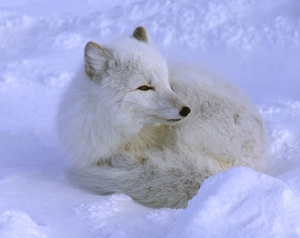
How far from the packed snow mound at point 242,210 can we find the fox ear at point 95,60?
1241 mm

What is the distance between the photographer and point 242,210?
209cm

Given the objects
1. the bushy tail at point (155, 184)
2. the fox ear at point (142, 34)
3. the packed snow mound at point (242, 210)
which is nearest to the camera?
the packed snow mound at point (242, 210)

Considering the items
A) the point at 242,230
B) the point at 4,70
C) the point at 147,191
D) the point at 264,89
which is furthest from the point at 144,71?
the point at 4,70

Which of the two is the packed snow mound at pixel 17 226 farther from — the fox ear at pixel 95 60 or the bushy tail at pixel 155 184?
the fox ear at pixel 95 60

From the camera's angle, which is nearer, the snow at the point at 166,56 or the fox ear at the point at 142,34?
the snow at the point at 166,56

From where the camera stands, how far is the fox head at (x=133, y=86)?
312 centimetres

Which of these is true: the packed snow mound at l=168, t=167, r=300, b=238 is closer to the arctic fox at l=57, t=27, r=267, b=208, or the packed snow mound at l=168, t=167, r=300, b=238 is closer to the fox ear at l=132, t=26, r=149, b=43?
the arctic fox at l=57, t=27, r=267, b=208

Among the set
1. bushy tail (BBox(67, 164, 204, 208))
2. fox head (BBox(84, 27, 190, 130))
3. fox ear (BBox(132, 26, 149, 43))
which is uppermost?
fox ear (BBox(132, 26, 149, 43))

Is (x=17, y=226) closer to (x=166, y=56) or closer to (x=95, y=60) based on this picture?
(x=95, y=60)

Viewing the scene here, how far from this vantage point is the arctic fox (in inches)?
122

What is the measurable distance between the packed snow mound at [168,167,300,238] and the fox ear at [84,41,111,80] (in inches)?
48.9

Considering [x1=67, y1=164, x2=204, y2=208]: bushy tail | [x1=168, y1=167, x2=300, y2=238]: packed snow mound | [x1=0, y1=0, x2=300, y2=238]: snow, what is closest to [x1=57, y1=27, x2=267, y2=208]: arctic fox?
[x1=67, y1=164, x2=204, y2=208]: bushy tail

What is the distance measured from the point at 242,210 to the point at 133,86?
1.28 m

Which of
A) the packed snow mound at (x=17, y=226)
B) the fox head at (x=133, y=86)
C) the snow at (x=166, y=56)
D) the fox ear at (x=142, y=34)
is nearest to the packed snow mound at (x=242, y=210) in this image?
the snow at (x=166, y=56)
